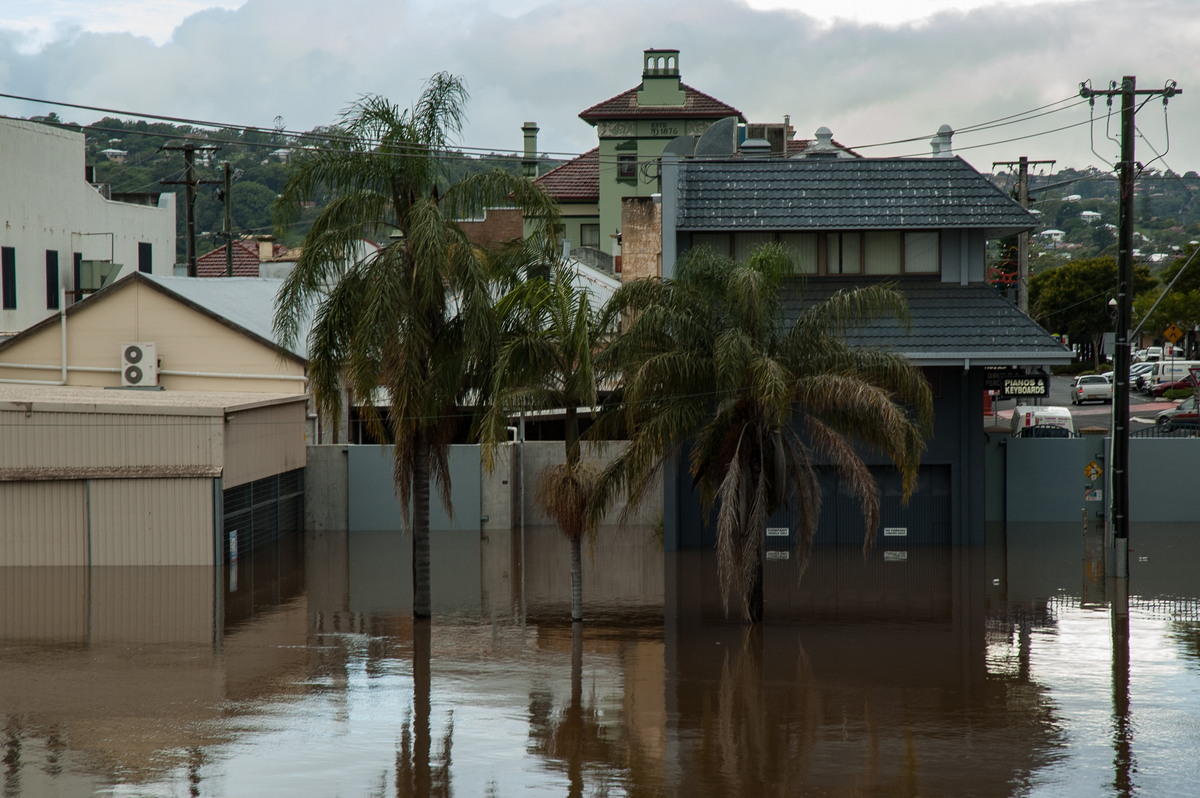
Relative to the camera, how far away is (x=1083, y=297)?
241 feet

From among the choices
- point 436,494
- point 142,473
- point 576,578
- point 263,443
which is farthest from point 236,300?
point 576,578

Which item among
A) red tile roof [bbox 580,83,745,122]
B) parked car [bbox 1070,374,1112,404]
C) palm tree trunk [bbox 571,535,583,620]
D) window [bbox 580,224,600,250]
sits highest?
red tile roof [bbox 580,83,745,122]

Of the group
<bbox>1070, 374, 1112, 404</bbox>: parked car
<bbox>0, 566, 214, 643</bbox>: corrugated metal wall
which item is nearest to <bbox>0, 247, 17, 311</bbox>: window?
<bbox>0, 566, 214, 643</bbox>: corrugated metal wall

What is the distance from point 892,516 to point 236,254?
3650 centimetres

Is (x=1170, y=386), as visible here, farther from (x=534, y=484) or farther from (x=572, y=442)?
(x=572, y=442)

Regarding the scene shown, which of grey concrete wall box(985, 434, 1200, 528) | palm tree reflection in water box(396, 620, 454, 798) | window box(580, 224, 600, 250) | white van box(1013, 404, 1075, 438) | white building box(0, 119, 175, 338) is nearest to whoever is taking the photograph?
palm tree reflection in water box(396, 620, 454, 798)

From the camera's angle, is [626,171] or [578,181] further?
[578,181]

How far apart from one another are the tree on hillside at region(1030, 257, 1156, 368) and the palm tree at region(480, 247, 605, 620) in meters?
59.8

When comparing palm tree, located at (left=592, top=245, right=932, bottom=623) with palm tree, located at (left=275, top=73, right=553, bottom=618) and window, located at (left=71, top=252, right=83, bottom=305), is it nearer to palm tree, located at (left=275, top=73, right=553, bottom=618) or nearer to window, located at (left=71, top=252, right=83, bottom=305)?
palm tree, located at (left=275, top=73, right=553, bottom=618)

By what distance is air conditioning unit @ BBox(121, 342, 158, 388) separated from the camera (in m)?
27.6

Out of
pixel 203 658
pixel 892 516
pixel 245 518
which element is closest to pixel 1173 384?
pixel 892 516

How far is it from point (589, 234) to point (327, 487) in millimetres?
32403

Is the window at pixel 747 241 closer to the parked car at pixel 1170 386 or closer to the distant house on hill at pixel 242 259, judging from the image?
the distant house on hill at pixel 242 259

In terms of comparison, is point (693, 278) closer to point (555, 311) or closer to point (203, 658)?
point (555, 311)
